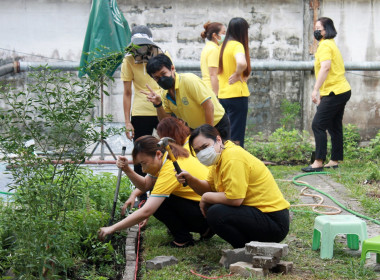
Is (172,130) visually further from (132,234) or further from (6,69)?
(6,69)

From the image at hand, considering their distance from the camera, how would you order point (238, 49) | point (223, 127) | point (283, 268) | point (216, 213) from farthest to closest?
point (238, 49), point (223, 127), point (216, 213), point (283, 268)

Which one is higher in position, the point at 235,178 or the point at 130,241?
the point at 235,178

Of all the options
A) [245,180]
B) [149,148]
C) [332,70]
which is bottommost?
[245,180]

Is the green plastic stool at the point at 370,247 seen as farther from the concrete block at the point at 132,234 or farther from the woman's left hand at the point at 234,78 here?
the woman's left hand at the point at 234,78

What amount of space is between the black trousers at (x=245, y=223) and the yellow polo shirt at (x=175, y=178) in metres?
0.43

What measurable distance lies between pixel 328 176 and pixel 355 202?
149cm

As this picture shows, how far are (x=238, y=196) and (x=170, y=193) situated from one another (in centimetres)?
71

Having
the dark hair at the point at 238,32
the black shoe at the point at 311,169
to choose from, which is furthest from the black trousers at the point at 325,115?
the dark hair at the point at 238,32

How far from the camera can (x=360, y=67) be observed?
10.1 m

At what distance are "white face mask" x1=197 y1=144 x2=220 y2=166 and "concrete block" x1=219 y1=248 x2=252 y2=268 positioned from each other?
647 mm

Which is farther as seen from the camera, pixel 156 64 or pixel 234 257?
pixel 156 64

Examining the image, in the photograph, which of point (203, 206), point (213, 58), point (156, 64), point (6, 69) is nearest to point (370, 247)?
point (203, 206)

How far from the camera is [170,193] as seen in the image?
482cm

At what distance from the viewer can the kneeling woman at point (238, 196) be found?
14.1ft
